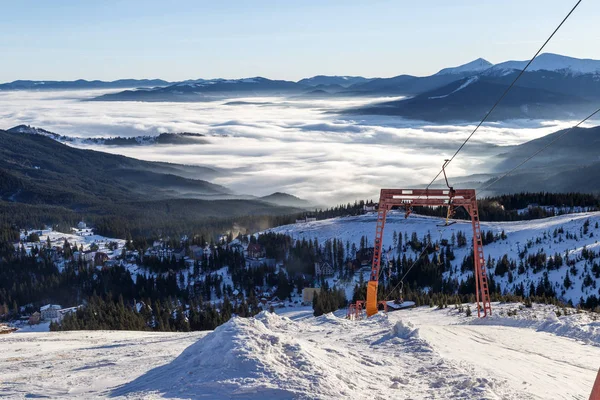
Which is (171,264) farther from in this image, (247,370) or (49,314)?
(247,370)

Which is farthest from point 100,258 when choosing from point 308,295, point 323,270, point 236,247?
point 308,295

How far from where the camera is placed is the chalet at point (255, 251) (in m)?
111

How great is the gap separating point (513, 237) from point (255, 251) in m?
39.8

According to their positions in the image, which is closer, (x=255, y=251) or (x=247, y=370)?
(x=247, y=370)

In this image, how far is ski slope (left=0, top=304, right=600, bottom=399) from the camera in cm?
2116

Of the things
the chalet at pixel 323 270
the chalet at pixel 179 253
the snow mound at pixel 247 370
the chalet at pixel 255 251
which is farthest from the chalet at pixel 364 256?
the snow mound at pixel 247 370

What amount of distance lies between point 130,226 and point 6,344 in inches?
5083

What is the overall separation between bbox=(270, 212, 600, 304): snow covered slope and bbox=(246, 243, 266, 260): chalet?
1075cm

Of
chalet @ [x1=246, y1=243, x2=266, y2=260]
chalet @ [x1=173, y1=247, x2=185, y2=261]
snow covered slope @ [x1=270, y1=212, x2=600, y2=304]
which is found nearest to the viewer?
snow covered slope @ [x1=270, y1=212, x2=600, y2=304]

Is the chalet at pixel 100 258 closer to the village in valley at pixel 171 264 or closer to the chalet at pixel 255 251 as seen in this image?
the village in valley at pixel 171 264

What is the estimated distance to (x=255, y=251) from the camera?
112625 millimetres

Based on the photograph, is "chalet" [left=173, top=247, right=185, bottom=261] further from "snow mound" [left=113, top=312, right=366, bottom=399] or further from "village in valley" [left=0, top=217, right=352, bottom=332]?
"snow mound" [left=113, top=312, right=366, bottom=399]

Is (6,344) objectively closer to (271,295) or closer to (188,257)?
(271,295)

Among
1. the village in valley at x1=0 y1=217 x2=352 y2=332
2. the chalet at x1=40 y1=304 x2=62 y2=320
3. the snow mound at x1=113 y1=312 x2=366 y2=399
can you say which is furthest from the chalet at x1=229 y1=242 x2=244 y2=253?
the snow mound at x1=113 y1=312 x2=366 y2=399
